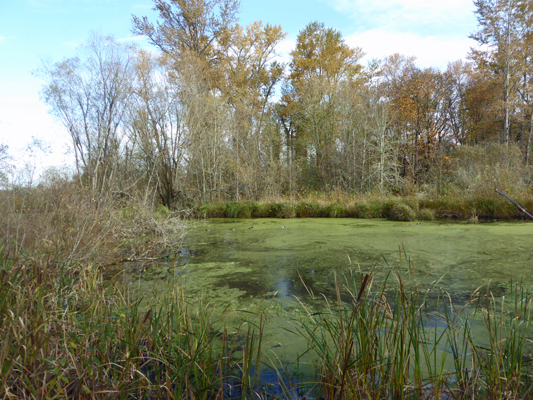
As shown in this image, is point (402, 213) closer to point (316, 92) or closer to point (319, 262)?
point (319, 262)

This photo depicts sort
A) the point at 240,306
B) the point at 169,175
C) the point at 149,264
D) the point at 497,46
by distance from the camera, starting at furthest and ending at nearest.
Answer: the point at 497,46 → the point at 169,175 → the point at 149,264 → the point at 240,306

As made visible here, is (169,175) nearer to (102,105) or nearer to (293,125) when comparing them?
(102,105)

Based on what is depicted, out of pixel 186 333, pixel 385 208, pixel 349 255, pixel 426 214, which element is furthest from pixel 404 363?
pixel 385 208

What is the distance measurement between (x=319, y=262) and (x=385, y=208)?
220 inches

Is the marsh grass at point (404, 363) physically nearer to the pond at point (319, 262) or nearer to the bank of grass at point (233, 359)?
the bank of grass at point (233, 359)

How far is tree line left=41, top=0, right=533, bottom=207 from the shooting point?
9758mm

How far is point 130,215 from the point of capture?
5.81 metres

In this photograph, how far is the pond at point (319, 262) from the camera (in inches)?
115

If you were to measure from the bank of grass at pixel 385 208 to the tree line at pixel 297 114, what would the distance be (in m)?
1.32

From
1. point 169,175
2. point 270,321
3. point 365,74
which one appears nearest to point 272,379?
point 270,321

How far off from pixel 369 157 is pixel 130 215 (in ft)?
32.2

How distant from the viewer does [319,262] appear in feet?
14.2

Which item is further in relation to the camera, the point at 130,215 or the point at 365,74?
the point at 365,74

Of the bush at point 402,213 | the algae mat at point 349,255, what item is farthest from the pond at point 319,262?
the bush at point 402,213
